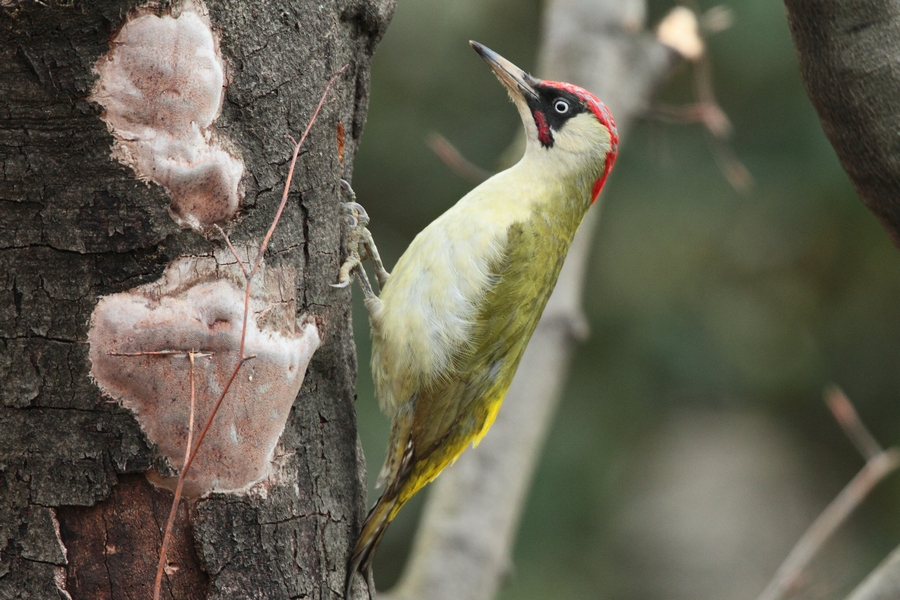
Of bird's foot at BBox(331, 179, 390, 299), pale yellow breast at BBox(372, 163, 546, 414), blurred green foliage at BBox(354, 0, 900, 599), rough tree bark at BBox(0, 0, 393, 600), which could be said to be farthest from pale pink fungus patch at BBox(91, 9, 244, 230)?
blurred green foliage at BBox(354, 0, 900, 599)

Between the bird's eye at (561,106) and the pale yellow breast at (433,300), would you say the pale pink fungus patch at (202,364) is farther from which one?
the bird's eye at (561,106)

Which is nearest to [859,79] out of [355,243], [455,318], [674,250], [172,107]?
[455,318]

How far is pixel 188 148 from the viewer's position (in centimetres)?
162

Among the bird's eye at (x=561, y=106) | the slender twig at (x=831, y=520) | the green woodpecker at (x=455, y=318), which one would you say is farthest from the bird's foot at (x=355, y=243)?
the slender twig at (x=831, y=520)

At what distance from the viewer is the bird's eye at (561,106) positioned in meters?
3.01

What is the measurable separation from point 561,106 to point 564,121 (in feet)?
0.18

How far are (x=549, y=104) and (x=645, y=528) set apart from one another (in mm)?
5670

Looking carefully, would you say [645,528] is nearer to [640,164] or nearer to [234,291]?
[640,164]

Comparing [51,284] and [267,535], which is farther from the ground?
[51,284]

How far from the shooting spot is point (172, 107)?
160 centimetres

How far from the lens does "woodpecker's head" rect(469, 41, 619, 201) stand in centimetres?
296

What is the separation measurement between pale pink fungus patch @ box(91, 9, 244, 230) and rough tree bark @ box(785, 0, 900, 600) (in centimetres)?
122

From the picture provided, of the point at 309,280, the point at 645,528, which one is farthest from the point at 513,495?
the point at 645,528

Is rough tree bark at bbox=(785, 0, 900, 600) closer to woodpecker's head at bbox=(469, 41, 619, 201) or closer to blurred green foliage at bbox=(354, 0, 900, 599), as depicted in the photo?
woodpecker's head at bbox=(469, 41, 619, 201)
